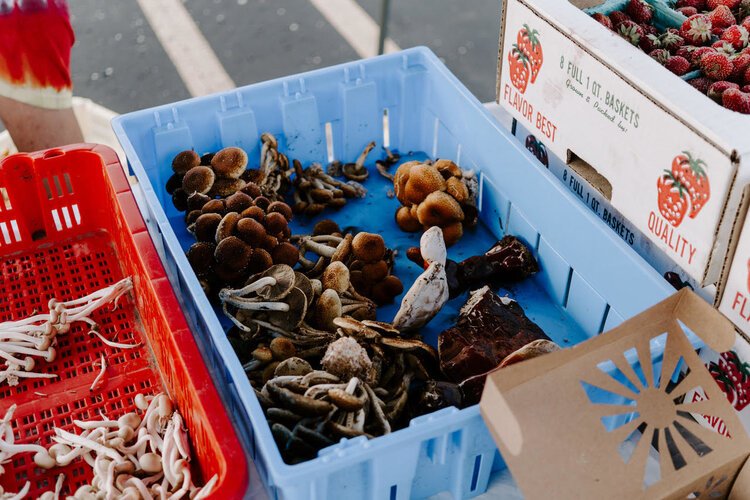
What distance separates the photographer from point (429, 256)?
4.65 feet

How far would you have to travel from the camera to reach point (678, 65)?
1312mm

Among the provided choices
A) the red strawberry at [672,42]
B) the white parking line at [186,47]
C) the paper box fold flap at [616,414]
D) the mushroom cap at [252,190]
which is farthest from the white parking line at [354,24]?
the paper box fold flap at [616,414]

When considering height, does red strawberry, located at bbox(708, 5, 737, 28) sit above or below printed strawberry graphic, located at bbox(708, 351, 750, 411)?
above

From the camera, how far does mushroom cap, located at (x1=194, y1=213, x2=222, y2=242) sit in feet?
4.68

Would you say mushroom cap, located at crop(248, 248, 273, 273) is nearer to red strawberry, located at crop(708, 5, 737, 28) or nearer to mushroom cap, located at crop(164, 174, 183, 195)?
mushroom cap, located at crop(164, 174, 183, 195)

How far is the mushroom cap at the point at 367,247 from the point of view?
143cm

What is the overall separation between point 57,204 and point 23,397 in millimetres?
441

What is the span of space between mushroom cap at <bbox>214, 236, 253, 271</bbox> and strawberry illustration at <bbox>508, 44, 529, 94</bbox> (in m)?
0.61

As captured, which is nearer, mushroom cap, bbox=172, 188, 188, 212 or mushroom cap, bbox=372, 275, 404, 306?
mushroom cap, bbox=372, 275, 404, 306

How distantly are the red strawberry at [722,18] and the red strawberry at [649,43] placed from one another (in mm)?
125

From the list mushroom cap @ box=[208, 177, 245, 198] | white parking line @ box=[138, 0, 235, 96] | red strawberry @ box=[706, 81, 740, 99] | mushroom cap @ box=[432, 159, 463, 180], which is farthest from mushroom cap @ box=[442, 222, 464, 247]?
white parking line @ box=[138, 0, 235, 96]

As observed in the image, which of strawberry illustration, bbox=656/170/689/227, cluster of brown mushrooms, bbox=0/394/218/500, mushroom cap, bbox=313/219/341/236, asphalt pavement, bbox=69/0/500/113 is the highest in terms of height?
strawberry illustration, bbox=656/170/689/227

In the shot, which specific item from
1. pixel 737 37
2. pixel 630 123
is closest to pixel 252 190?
pixel 630 123

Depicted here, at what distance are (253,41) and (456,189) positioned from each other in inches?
94.0
